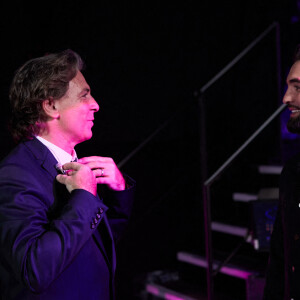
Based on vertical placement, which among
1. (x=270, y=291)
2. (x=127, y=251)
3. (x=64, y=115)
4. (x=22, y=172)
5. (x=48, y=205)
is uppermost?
(x=64, y=115)

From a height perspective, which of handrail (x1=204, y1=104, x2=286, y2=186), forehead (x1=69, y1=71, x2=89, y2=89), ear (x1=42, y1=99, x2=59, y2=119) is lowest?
handrail (x1=204, y1=104, x2=286, y2=186)

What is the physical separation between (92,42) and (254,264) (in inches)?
83.5

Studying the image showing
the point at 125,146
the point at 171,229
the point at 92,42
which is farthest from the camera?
the point at 171,229

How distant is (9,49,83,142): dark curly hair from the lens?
4.64 ft

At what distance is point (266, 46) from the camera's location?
4484 mm

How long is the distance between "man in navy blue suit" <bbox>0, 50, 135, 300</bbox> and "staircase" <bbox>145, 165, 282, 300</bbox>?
1.31 m

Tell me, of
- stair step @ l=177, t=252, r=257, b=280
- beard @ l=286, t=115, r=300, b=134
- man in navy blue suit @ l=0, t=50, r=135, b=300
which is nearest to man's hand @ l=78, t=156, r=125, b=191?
man in navy blue suit @ l=0, t=50, r=135, b=300

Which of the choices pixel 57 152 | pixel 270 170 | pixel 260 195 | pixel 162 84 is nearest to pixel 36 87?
pixel 57 152

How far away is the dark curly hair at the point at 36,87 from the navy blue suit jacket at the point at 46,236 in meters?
0.09

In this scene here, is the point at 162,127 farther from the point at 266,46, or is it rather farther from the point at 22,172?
the point at 22,172

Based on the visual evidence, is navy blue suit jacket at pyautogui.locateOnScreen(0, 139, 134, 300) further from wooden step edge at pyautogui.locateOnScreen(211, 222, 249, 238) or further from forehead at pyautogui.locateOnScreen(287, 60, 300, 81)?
wooden step edge at pyautogui.locateOnScreen(211, 222, 249, 238)

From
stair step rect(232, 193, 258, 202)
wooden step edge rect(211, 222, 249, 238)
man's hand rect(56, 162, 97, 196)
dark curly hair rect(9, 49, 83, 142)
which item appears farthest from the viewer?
stair step rect(232, 193, 258, 202)

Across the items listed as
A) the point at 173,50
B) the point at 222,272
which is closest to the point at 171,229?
the point at 222,272

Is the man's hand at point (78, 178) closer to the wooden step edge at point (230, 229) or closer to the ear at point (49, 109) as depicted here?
the ear at point (49, 109)
